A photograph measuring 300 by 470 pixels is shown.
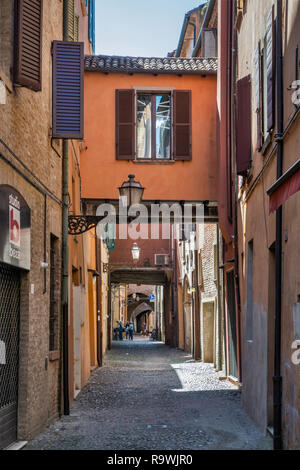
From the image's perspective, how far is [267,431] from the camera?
941cm

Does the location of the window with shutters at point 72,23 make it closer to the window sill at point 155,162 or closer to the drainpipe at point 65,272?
the drainpipe at point 65,272

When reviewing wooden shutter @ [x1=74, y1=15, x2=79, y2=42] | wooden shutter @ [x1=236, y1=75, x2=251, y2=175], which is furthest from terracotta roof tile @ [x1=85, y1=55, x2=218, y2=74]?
wooden shutter @ [x1=236, y1=75, x2=251, y2=175]

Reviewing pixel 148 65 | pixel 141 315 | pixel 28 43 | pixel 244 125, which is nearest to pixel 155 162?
pixel 148 65

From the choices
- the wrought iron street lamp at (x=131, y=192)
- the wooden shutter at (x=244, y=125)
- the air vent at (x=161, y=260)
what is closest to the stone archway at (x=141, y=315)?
the air vent at (x=161, y=260)

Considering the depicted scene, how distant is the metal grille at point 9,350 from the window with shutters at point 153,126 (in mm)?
8157

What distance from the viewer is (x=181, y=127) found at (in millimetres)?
16531

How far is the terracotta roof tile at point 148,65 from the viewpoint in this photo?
16.6 metres

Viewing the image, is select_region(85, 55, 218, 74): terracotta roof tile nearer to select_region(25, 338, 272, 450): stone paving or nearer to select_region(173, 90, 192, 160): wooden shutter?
select_region(173, 90, 192, 160): wooden shutter

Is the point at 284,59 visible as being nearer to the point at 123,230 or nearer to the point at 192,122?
the point at 192,122

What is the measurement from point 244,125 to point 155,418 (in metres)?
5.05

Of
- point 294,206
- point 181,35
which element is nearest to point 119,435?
point 294,206

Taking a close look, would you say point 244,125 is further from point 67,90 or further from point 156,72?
point 156,72

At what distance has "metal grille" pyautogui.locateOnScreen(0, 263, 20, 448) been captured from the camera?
800cm
